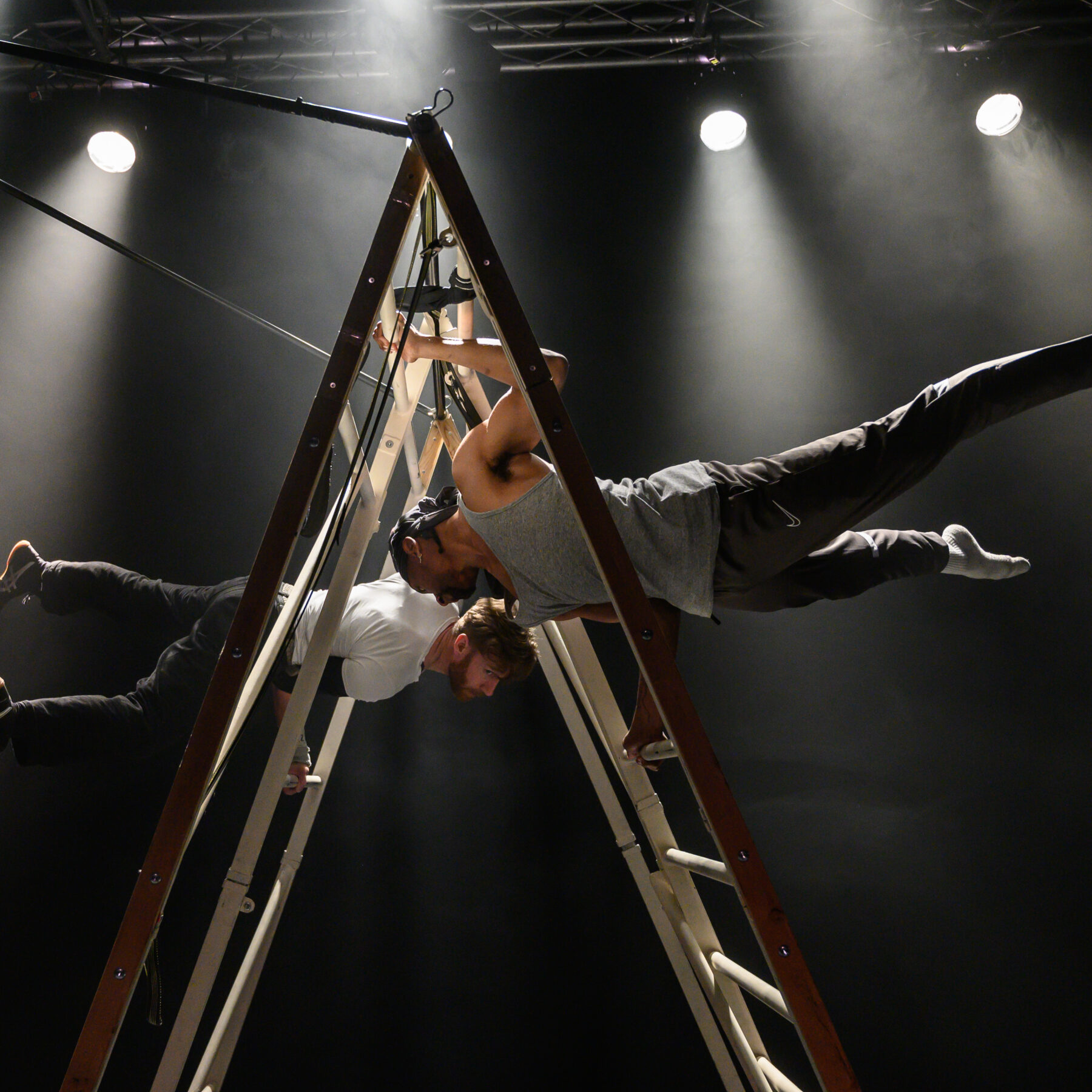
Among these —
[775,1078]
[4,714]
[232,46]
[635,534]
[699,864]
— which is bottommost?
[775,1078]

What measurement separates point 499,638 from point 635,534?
737 millimetres

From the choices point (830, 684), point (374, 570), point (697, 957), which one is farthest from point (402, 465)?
point (697, 957)

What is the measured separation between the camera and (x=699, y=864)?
60.4 inches

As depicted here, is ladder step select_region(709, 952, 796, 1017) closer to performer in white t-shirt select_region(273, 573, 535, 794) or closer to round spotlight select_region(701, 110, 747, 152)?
performer in white t-shirt select_region(273, 573, 535, 794)

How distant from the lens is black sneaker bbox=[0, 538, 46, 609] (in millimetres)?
2404

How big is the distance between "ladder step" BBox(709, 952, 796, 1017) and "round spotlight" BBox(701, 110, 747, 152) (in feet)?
9.02

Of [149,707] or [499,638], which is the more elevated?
[149,707]

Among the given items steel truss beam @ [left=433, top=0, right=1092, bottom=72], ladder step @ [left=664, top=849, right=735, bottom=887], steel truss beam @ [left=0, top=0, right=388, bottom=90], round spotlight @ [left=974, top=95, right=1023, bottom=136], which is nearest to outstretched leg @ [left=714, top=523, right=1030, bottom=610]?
ladder step @ [left=664, top=849, right=735, bottom=887]

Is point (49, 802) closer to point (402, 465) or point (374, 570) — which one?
point (374, 570)

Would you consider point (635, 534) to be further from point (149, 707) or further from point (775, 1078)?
point (149, 707)

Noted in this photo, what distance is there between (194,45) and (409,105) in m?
0.83

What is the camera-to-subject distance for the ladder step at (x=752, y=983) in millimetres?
1316

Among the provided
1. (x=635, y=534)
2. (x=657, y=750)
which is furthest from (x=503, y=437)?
(x=657, y=750)

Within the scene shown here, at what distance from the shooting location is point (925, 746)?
2564 millimetres
